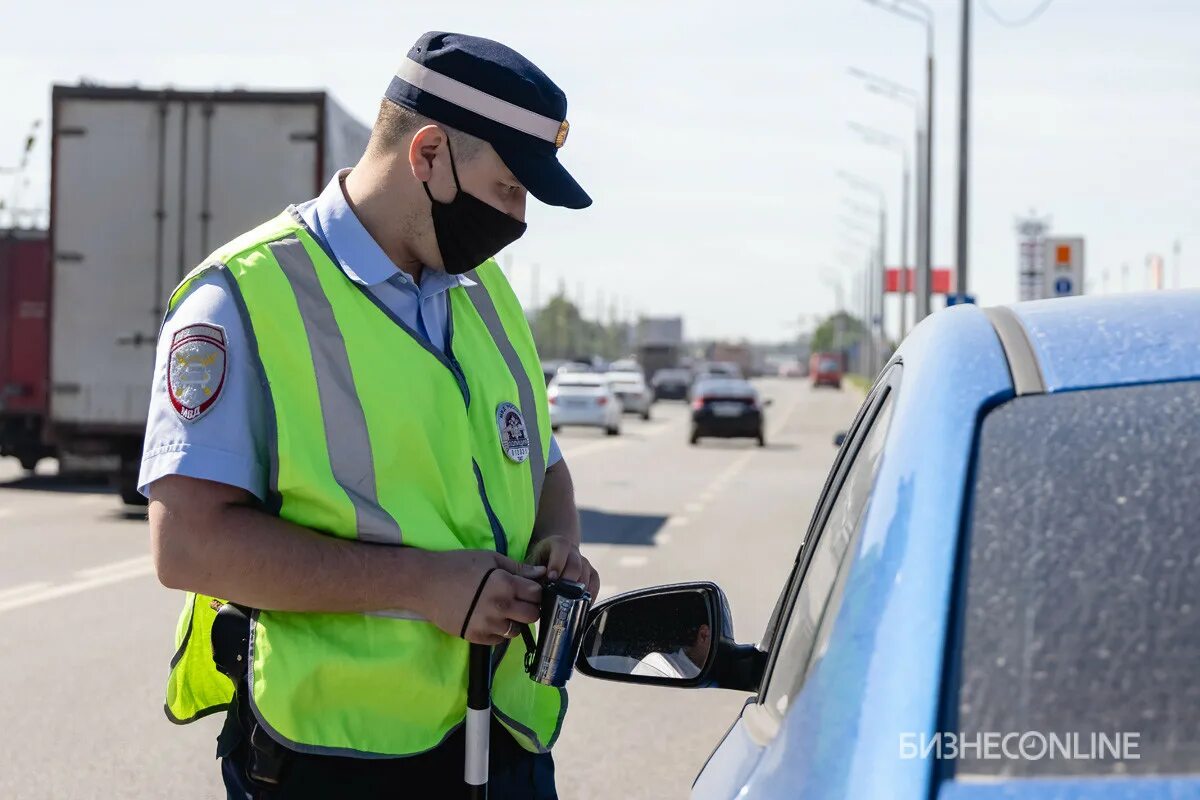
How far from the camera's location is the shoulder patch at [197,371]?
101 inches

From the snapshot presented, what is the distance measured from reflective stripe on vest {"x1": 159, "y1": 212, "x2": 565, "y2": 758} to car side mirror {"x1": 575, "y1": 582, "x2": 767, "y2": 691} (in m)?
0.21

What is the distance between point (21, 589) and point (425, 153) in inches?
379

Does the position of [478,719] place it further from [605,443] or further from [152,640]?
[605,443]

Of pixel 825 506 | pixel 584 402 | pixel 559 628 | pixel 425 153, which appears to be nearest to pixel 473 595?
pixel 559 628

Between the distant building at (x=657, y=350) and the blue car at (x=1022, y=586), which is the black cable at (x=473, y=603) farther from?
the distant building at (x=657, y=350)

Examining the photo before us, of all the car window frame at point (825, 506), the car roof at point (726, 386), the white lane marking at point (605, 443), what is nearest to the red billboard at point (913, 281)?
the white lane marking at point (605, 443)

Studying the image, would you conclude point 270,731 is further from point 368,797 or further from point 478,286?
point 478,286

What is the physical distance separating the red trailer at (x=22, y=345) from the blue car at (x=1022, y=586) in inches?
839

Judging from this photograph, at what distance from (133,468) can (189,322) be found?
48.5 ft

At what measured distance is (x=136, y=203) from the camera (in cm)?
1647

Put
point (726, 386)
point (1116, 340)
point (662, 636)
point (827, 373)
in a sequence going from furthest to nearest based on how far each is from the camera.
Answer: point (827, 373), point (726, 386), point (662, 636), point (1116, 340)

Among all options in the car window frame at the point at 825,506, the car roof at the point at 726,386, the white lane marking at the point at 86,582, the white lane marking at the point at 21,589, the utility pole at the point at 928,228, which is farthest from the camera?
the car roof at the point at 726,386

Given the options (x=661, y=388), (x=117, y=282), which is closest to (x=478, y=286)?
(x=117, y=282)

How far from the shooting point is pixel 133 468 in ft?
55.5
